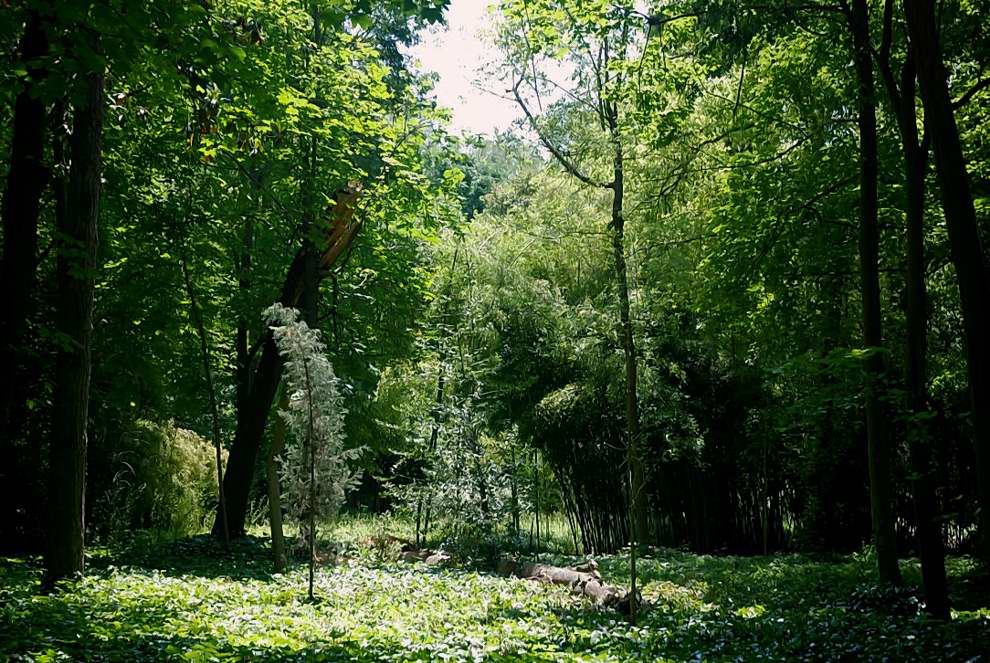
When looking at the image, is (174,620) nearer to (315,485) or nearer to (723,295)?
(315,485)

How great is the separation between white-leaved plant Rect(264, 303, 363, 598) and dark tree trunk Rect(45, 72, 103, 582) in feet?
5.65

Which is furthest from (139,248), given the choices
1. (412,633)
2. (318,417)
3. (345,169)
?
(412,633)

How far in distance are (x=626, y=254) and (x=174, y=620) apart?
9.15 meters

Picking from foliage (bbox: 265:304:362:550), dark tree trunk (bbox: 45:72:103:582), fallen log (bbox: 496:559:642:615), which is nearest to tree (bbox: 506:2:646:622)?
fallen log (bbox: 496:559:642:615)

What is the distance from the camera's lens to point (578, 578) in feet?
31.9

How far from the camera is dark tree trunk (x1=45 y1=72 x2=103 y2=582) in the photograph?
671 centimetres

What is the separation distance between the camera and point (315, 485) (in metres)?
8.58

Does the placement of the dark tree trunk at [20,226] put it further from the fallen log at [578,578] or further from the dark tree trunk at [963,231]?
the fallen log at [578,578]

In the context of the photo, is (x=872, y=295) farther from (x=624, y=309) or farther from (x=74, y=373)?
(x=74, y=373)

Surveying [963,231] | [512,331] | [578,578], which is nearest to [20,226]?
[963,231]

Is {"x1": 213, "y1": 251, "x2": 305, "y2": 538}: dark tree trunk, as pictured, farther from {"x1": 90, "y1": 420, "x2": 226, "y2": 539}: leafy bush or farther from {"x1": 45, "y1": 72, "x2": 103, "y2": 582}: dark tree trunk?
{"x1": 45, "y1": 72, "x2": 103, "y2": 582}: dark tree trunk

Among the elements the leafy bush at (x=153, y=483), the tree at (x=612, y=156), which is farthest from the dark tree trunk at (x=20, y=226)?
the leafy bush at (x=153, y=483)

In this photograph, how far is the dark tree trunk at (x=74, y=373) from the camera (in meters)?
6.71

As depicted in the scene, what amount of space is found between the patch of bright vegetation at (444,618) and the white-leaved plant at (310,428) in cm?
84
